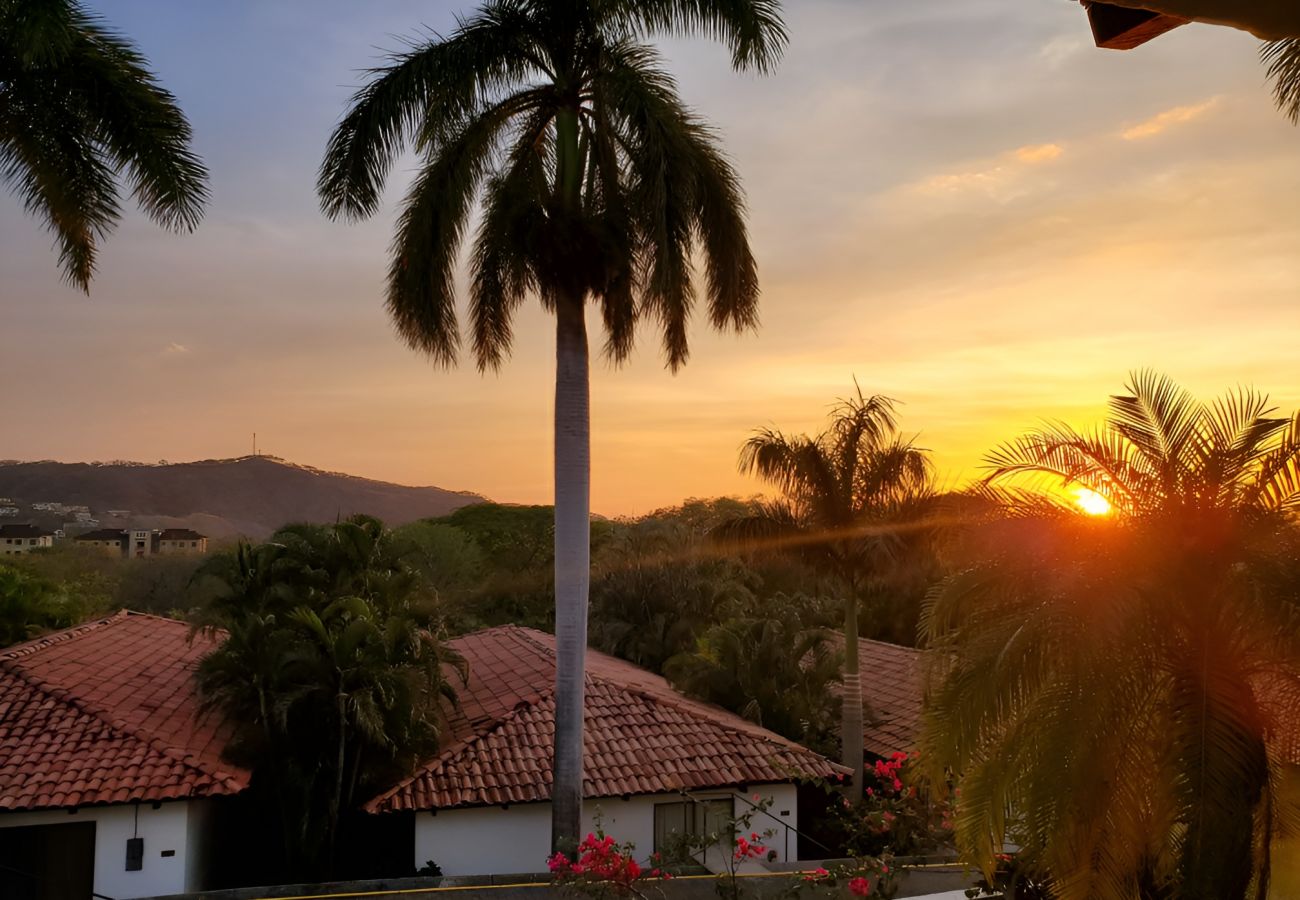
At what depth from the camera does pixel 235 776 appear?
1653 centimetres

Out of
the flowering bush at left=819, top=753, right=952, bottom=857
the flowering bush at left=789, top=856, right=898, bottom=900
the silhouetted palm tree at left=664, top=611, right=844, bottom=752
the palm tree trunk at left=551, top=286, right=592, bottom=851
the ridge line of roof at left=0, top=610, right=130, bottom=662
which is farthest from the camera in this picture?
the silhouetted palm tree at left=664, top=611, right=844, bottom=752

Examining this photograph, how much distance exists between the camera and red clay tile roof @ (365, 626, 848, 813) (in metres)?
17.3

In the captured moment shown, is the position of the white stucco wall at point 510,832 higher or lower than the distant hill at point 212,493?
lower

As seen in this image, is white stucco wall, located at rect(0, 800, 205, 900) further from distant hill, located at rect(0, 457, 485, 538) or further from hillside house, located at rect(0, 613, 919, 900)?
distant hill, located at rect(0, 457, 485, 538)

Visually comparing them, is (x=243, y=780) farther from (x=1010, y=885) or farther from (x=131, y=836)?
(x=1010, y=885)

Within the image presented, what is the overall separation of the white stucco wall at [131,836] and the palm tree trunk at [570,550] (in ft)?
20.3

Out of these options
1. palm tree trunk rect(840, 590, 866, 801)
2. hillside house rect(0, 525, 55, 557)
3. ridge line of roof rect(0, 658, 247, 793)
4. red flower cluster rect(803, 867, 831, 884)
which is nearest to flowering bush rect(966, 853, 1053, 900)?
red flower cluster rect(803, 867, 831, 884)

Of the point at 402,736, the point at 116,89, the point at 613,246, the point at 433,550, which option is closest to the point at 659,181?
the point at 613,246

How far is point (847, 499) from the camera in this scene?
2031cm

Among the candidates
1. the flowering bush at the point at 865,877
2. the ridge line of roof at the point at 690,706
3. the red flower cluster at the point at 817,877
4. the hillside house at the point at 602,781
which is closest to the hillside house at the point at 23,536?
the ridge line of roof at the point at 690,706

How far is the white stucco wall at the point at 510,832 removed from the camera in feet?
56.4

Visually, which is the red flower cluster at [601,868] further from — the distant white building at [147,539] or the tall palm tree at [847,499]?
the distant white building at [147,539]

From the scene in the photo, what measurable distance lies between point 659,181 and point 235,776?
12052 mm

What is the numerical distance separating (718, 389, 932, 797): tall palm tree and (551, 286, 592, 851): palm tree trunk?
5.82m
